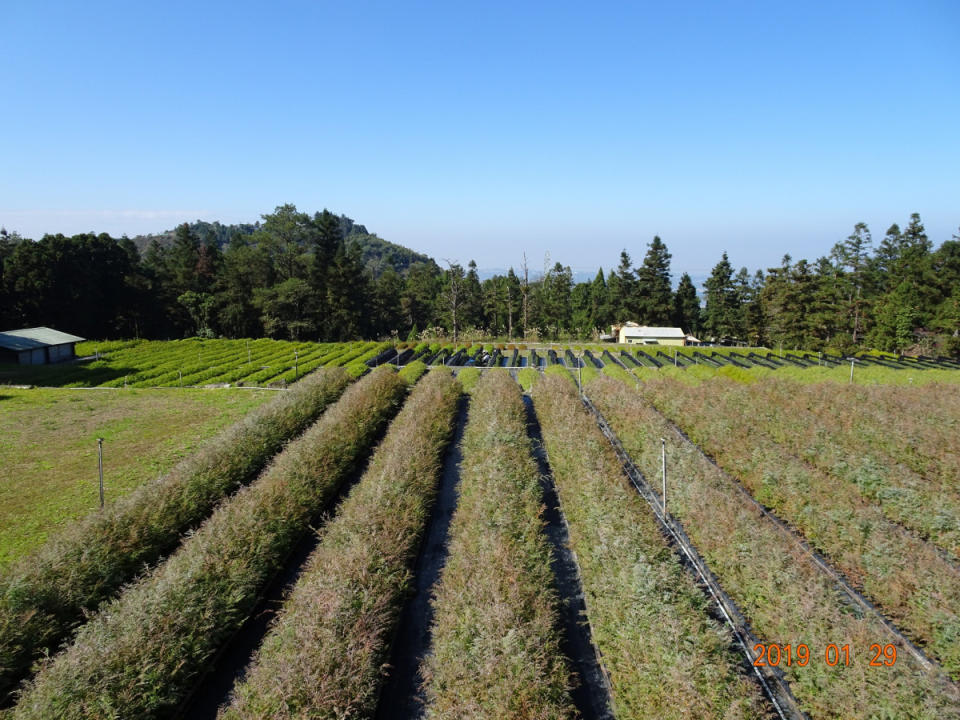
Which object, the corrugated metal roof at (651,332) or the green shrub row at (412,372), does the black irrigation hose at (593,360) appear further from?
the green shrub row at (412,372)

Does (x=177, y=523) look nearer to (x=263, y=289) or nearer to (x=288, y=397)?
(x=288, y=397)

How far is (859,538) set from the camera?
9562mm

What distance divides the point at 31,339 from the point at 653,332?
1913 inches

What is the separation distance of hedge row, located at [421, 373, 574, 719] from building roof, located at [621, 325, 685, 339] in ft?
131

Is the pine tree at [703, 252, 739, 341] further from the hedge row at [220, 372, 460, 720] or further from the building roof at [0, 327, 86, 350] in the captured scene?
the building roof at [0, 327, 86, 350]

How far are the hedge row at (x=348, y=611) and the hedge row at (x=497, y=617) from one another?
0.81 metres

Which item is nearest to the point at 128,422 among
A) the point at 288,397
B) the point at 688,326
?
the point at 288,397

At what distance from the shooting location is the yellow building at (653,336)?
159 ft

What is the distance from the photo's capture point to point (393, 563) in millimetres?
8859

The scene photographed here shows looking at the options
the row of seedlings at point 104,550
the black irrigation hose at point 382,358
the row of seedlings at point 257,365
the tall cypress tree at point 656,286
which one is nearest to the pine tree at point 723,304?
the tall cypress tree at point 656,286

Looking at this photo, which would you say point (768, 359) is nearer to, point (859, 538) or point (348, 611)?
point (859, 538)

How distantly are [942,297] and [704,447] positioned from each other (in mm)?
41515

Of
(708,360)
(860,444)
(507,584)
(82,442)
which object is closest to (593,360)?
(708,360)

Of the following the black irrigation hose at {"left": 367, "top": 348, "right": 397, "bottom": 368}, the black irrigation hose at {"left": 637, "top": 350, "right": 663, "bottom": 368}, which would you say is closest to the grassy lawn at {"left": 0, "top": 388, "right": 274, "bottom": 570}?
the black irrigation hose at {"left": 367, "top": 348, "right": 397, "bottom": 368}
